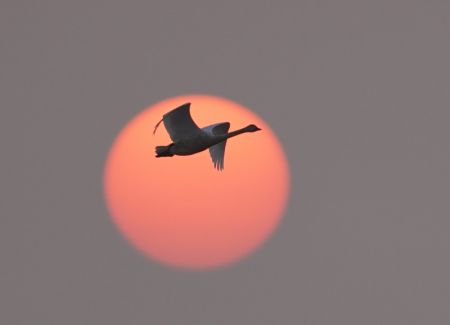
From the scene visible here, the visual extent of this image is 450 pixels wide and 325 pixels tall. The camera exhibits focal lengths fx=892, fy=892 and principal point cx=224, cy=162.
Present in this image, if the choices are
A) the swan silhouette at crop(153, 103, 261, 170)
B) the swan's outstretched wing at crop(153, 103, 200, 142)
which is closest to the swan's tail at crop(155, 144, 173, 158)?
the swan silhouette at crop(153, 103, 261, 170)

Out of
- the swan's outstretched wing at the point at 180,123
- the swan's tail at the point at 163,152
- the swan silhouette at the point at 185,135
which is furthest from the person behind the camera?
the swan's tail at the point at 163,152

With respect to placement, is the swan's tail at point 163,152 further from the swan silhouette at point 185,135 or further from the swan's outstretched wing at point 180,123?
the swan's outstretched wing at point 180,123

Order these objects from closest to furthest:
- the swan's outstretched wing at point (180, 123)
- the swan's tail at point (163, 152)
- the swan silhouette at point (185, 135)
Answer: the swan's outstretched wing at point (180, 123)
the swan silhouette at point (185, 135)
the swan's tail at point (163, 152)

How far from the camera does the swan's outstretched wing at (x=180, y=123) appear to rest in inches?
1379

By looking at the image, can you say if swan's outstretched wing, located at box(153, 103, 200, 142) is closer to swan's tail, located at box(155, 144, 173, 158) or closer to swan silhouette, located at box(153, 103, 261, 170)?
swan silhouette, located at box(153, 103, 261, 170)

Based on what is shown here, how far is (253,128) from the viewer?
38125 millimetres

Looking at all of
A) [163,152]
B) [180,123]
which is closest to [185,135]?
[180,123]

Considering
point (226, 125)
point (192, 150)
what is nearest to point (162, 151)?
point (192, 150)

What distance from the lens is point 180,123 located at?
3578 centimetres

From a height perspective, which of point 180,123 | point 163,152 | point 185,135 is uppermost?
point 180,123

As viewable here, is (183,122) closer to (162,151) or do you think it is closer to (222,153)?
(162,151)

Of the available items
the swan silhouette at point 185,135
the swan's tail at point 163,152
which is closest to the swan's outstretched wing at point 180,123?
the swan silhouette at point 185,135

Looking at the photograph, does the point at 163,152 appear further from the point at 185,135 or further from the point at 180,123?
the point at 180,123

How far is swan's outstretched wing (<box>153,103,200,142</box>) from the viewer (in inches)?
1379
